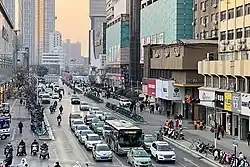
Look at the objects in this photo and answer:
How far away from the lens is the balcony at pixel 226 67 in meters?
46.5

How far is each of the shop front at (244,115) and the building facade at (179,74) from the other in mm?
18085

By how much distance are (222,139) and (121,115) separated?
2404 cm

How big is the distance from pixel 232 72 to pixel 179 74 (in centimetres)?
1987

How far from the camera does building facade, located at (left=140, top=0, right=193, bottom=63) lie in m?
85.8

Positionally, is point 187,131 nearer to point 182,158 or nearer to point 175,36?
point 182,158

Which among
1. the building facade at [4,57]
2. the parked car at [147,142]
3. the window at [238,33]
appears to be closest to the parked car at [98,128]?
the parked car at [147,142]

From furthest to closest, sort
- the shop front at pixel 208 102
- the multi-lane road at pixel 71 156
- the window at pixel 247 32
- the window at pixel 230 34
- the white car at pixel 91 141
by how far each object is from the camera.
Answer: the shop front at pixel 208 102, the window at pixel 230 34, the window at pixel 247 32, the white car at pixel 91 141, the multi-lane road at pixel 71 156

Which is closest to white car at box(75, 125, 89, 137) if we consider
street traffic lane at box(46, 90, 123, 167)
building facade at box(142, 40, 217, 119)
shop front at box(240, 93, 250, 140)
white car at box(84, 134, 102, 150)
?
street traffic lane at box(46, 90, 123, 167)

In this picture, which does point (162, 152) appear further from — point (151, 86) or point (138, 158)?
point (151, 86)

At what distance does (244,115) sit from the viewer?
4709 centimetres

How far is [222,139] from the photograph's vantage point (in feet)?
158

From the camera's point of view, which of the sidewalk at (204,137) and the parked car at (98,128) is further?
the parked car at (98,128)

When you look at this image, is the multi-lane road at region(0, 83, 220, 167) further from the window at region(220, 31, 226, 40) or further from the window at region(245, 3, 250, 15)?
the window at region(220, 31, 226, 40)

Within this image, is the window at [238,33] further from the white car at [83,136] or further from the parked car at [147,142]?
the white car at [83,136]
